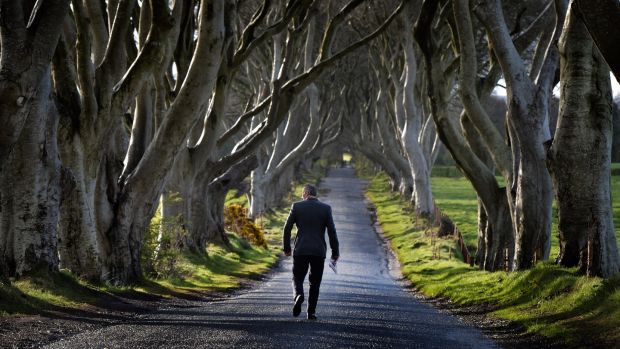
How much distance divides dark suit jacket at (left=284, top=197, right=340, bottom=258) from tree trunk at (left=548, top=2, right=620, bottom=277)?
3196mm

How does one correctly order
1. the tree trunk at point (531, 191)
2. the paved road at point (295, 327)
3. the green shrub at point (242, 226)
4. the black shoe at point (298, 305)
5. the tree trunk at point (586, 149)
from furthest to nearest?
the green shrub at point (242, 226), the tree trunk at point (531, 191), the tree trunk at point (586, 149), the black shoe at point (298, 305), the paved road at point (295, 327)

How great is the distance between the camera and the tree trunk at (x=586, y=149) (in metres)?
11.8

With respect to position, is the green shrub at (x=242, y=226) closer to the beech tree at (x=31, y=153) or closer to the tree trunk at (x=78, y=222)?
the tree trunk at (x=78, y=222)

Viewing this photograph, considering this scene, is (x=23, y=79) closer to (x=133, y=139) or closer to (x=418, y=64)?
(x=133, y=139)

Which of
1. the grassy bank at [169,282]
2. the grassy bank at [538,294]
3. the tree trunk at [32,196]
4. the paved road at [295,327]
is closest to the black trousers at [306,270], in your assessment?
the paved road at [295,327]

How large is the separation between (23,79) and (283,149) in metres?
33.7

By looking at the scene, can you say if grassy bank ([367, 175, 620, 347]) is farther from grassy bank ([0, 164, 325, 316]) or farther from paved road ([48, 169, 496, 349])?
grassy bank ([0, 164, 325, 316])

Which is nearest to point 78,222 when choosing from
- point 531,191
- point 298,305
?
point 298,305

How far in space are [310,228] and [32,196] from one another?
3.60 m

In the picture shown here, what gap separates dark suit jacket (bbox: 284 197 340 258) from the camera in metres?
11.6

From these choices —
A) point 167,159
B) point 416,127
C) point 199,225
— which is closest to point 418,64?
point 416,127

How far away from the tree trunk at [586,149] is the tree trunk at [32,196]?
21.9 feet

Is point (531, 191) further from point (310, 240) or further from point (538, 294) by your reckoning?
point (310, 240)

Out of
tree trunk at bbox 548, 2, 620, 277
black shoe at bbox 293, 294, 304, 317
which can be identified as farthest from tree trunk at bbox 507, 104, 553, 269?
black shoe at bbox 293, 294, 304, 317
